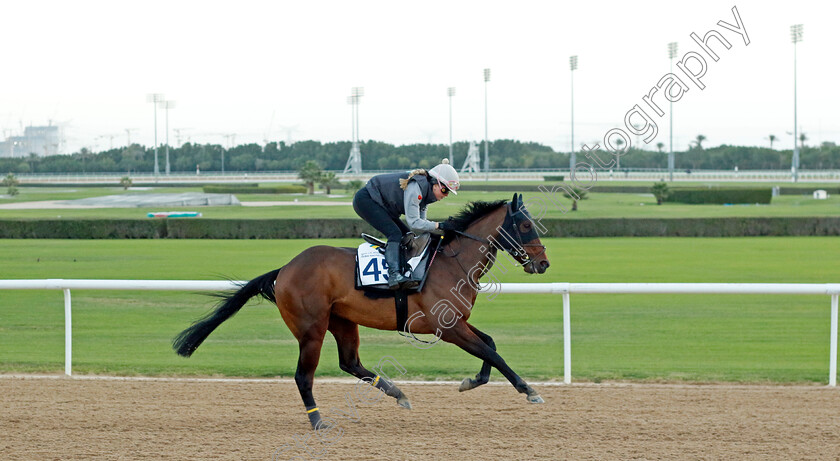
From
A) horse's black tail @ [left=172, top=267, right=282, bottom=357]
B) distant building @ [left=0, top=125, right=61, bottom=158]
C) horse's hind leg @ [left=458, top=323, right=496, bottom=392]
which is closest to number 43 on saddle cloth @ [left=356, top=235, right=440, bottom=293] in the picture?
horse's hind leg @ [left=458, top=323, right=496, bottom=392]

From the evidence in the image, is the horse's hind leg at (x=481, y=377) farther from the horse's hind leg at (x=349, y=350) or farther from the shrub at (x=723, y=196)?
the shrub at (x=723, y=196)

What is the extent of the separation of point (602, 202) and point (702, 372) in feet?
103

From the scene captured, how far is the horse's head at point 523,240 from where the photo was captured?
504cm

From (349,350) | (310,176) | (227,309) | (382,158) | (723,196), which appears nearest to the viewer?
(349,350)

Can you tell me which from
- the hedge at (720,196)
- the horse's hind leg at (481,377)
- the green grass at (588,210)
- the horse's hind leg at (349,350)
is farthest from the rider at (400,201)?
the hedge at (720,196)

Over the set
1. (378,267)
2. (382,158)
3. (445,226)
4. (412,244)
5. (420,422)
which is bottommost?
(420,422)

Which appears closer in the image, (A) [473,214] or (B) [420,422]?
(B) [420,422]

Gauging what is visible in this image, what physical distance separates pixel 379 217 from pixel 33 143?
499ft

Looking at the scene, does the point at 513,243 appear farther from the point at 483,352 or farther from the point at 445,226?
the point at 483,352

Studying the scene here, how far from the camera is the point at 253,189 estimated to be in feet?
159

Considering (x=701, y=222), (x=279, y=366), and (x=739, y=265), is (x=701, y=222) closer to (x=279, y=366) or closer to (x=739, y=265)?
(x=739, y=265)

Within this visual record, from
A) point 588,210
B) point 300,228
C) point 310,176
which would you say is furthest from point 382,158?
point 300,228

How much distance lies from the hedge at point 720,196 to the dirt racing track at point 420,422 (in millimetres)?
34267

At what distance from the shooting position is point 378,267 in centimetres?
507
